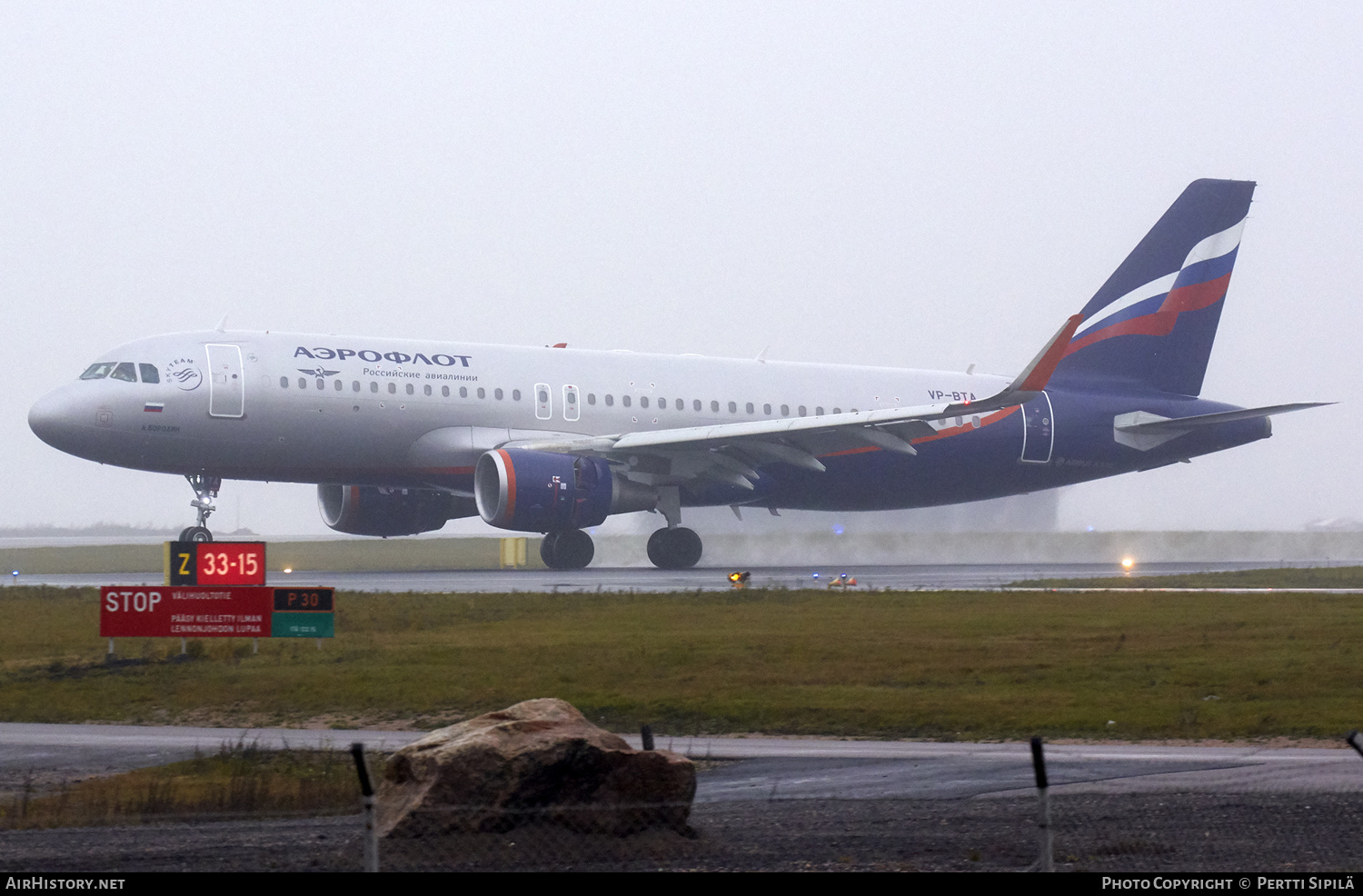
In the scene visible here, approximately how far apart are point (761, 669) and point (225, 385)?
54.9ft

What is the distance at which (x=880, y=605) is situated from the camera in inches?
1038

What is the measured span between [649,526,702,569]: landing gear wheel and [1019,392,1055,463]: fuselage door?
9.54 meters

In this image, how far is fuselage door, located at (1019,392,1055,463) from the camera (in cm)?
4050

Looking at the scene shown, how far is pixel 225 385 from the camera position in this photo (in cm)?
3192

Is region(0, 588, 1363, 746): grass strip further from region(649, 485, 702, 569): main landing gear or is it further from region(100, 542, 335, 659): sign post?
region(649, 485, 702, 569): main landing gear

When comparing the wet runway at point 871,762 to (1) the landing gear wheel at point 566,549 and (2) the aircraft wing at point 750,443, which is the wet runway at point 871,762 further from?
(1) the landing gear wheel at point 566,549

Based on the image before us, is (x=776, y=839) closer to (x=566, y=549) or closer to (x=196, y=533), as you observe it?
(x=196, y=533)

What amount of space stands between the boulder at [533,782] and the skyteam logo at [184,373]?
23.1m

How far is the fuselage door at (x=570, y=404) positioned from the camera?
36.1 m

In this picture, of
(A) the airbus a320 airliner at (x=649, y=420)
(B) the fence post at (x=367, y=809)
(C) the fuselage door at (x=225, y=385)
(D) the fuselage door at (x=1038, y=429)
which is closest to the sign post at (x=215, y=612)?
(C) the fuselage door at (x=225, y=385)

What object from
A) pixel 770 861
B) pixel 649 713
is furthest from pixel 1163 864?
pixel 649 713
